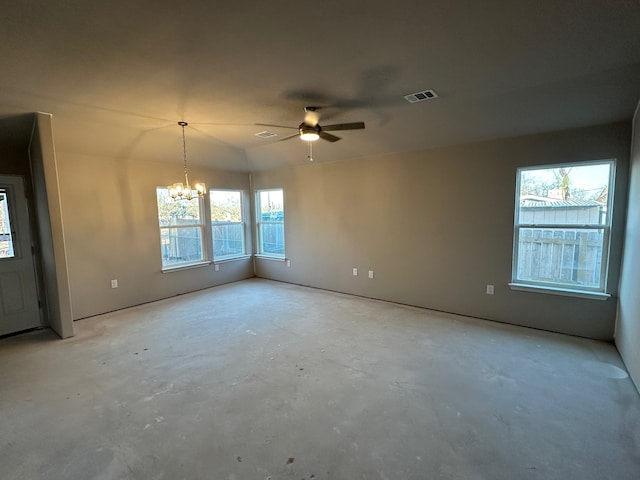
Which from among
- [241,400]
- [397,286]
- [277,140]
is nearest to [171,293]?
[277,140]

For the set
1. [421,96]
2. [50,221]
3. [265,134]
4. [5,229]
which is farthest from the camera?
[265,134]

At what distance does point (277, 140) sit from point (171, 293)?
3276 mm

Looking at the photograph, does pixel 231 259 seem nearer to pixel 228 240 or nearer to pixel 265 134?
pixel 228 240

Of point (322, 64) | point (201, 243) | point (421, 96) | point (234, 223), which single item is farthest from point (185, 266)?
point (421, 96)

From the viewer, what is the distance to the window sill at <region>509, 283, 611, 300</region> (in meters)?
3.40

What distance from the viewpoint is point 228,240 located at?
6477 mm

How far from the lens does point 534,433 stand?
205 cm

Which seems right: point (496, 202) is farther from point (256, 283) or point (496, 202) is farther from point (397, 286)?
point (256, 283)

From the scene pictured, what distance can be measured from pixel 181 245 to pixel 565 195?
19.4 feet

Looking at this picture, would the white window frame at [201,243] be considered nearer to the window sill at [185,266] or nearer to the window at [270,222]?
the window sill at [185,266]

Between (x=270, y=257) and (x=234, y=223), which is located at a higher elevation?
(x=234, y=223)

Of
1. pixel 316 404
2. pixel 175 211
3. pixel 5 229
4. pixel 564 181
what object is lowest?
pixel 316 404

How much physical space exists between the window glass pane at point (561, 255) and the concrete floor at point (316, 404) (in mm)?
713

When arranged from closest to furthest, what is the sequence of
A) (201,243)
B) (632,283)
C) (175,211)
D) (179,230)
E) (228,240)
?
(632,283) < (175,211) < (179,230) < (201,243) < (228,240)
